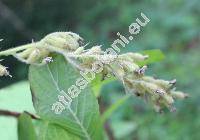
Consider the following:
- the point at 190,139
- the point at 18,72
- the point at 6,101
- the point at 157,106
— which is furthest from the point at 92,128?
the point at 18,72

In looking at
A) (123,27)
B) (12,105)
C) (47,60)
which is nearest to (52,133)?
(47,60)

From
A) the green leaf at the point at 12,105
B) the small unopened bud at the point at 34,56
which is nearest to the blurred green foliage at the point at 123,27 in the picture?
the green leaf at the point at 12,105

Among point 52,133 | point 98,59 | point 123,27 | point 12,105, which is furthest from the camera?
point 123,27

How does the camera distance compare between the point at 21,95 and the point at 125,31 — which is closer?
the point at 21,95

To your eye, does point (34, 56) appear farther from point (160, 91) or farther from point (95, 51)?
point (160, 91)

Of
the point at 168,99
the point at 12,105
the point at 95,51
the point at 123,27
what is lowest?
the point at 168,99

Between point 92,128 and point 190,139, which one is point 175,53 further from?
point 92,128

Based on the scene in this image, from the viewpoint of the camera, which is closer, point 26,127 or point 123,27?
point 26,127
